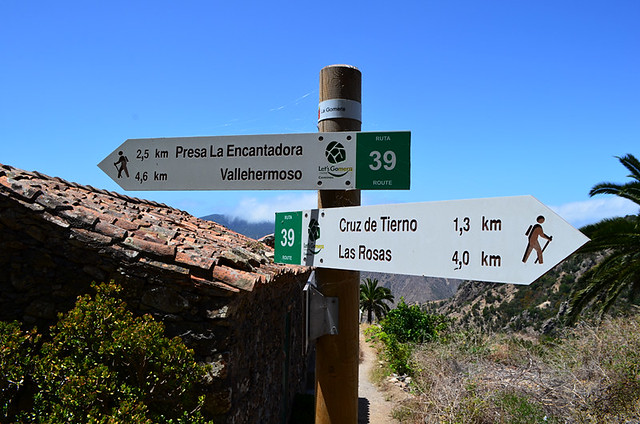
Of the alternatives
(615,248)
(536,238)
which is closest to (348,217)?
(536,238)

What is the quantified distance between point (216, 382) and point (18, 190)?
2.81 m

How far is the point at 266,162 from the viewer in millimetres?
3090

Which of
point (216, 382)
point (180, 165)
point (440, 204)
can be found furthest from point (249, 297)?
point (440, 204)

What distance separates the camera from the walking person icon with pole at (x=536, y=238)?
1898mm

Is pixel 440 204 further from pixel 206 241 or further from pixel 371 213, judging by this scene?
pixel 206 241

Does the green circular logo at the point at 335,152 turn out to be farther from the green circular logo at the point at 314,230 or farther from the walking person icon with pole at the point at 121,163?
the walking person icon with pole at the point at 121,163

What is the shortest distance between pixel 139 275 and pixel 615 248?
36.1 feet

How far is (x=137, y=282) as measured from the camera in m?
4.44

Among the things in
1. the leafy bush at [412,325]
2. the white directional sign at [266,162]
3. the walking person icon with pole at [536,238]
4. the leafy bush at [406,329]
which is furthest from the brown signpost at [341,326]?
the leafy bush at [412,325]

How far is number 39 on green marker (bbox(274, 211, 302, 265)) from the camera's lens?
9.49 ft

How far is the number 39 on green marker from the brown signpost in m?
0.19

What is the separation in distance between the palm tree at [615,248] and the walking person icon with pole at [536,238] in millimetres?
9537

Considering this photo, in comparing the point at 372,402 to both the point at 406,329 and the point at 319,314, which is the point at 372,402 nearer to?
the point at 406,329

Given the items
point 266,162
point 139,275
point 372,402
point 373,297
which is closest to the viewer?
point 266,162
